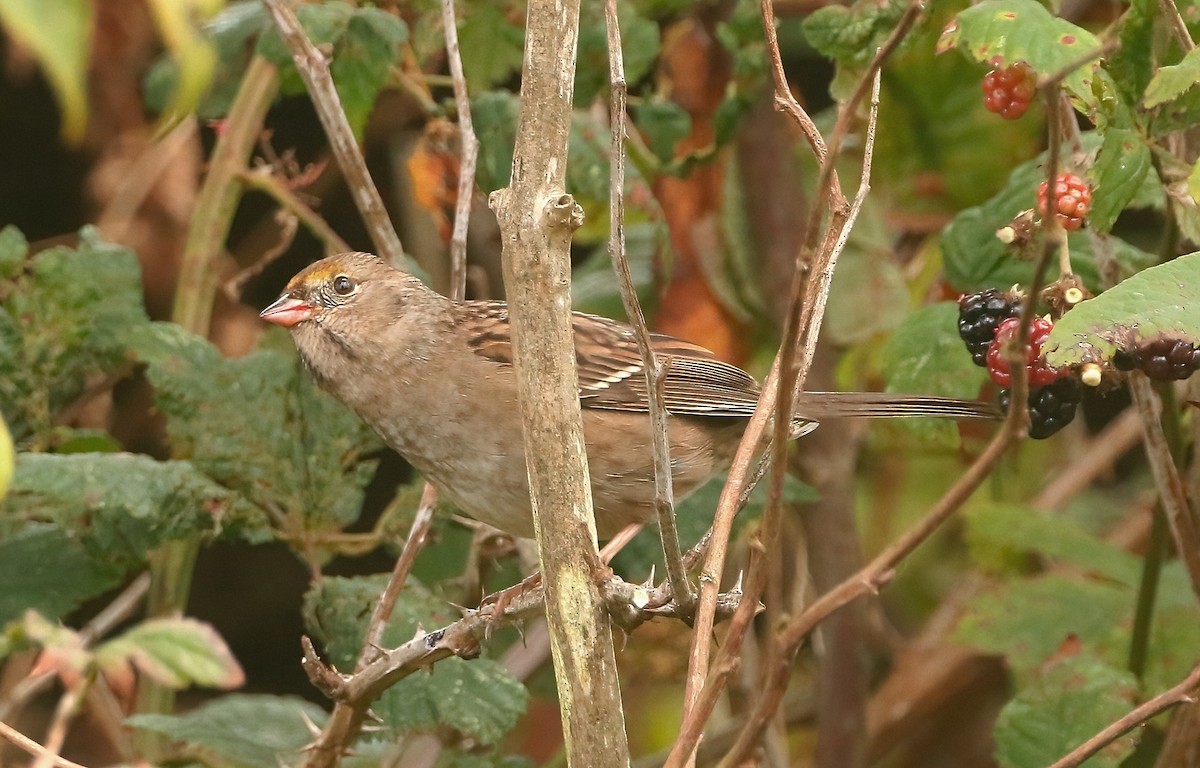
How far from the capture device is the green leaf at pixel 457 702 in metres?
2.44

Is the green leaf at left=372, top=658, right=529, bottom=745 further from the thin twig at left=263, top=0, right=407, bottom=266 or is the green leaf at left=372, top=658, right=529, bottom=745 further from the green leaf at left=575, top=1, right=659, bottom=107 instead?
the green leaf at left=575, top=1, right=659, bottom=107

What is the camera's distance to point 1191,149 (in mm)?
2490

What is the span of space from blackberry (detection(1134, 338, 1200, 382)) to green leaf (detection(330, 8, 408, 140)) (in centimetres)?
161

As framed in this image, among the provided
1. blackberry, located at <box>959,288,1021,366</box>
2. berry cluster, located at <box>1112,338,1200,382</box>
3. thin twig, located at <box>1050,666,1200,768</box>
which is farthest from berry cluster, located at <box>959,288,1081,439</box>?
thin twig, located at <box>1050,666,1200,768</box>

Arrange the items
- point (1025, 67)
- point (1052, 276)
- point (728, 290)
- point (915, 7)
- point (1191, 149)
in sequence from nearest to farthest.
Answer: point (915, 7)
point (1025, 67)
point (1191, 149)
point (1052, 276)
point (728, 290)

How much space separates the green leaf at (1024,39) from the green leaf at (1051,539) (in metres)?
1.59

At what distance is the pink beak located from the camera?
117 inches

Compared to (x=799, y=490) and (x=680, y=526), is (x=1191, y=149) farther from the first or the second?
(x=680, y=526)

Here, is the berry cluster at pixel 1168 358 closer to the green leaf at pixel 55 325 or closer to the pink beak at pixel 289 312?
the pink beak at pixel 289 312

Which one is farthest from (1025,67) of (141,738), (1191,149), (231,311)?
(231,311)

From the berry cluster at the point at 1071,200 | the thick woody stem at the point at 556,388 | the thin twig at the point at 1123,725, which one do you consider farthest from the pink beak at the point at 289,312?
the thin twig at the point at 1123,725

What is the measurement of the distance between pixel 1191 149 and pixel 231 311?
2.86 metres

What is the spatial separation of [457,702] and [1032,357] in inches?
44.8

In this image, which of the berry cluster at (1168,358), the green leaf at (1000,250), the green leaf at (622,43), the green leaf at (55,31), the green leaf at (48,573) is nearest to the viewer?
the green leaf at (55,31)
